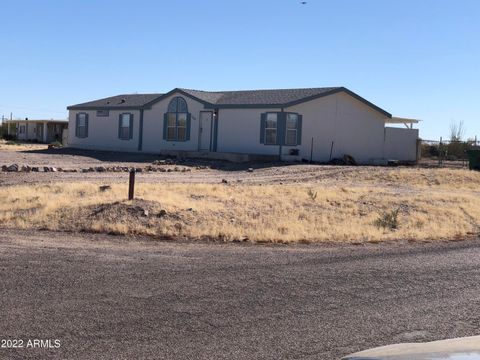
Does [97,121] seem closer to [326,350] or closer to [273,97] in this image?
[273,97]

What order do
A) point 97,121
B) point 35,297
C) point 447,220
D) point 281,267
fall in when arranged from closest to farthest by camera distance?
1. point 35,297
2. point 281,267
3. point 447,220
4. point 97,121

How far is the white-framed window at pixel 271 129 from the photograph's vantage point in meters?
34.3

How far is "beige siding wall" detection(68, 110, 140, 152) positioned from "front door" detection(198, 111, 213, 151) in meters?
5.83

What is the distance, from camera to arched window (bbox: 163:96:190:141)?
3819 centimetres

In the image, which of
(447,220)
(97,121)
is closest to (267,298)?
(447,220)

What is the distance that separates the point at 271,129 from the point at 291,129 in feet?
3.55

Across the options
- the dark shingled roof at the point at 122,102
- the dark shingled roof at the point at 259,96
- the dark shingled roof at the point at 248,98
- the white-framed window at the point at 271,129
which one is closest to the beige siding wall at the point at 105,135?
the dark shingled roof at the point at 122,102

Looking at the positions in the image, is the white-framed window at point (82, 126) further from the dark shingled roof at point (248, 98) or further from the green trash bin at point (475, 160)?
the green trash bin at point (475, 160)

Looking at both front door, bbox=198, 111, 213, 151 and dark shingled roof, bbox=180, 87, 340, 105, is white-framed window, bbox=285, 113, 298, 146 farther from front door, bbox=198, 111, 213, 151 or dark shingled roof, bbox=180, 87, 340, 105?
front door, bbox=198, 111, 213, 151

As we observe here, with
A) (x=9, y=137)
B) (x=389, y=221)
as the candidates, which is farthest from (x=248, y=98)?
(x=9, y=137)

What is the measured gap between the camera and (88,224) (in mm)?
13039

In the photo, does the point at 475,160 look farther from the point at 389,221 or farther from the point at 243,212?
the point at 243,212

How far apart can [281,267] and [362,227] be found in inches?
232

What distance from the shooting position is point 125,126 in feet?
139
